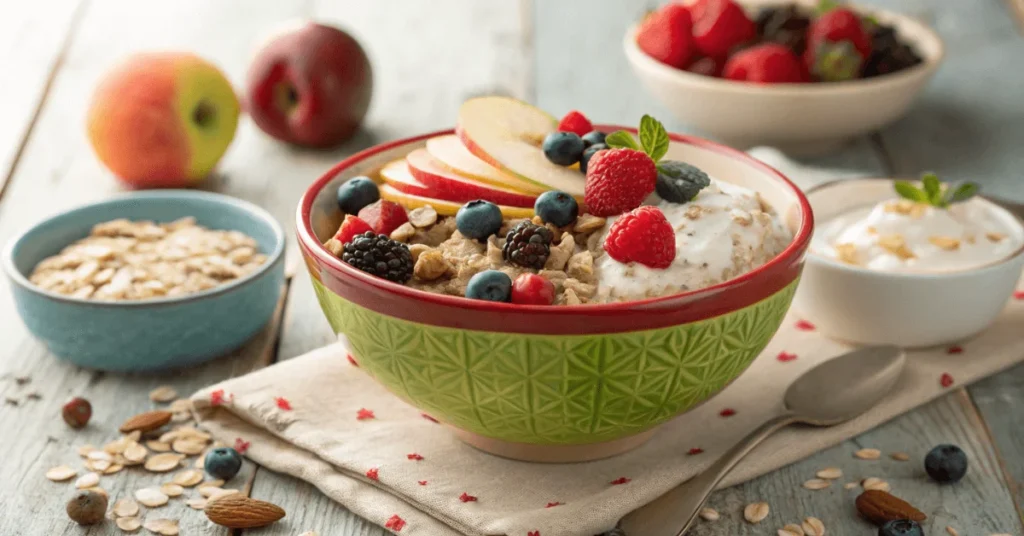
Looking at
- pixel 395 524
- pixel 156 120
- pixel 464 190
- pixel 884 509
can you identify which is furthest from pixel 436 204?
pixel 156 120

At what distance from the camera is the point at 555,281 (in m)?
1.31

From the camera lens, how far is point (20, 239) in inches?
72.3

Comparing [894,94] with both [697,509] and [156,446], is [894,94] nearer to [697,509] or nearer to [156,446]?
[697,509]

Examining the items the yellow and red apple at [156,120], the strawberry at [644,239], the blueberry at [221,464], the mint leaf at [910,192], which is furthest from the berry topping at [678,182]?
the yellow and red apple at [156,120]

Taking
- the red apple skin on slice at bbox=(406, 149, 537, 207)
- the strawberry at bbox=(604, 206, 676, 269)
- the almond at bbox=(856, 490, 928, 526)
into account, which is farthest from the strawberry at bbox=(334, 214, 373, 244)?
the almond at bbox=(856, 490, 928, 526)

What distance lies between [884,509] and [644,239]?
1.45ft

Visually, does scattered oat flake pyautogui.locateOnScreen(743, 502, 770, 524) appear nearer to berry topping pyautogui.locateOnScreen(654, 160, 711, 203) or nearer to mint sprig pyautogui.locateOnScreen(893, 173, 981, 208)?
berry topping pyautogui.locateOnScreen(654, 160, 711, 203)

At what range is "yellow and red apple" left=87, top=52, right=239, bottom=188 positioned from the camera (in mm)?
2375

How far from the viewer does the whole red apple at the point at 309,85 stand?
8.57 ft

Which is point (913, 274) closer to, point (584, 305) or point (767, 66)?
point (584, 305)

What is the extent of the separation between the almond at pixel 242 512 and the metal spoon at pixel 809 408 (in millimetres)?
422

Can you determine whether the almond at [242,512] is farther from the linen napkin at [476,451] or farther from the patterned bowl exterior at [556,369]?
the patterned bowl exterior at [556,369]

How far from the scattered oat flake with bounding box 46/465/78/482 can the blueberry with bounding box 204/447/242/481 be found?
18 centimetres

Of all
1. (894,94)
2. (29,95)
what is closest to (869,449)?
(894,94)
